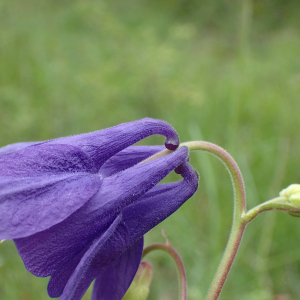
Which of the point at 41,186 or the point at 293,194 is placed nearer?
the point at 41,186

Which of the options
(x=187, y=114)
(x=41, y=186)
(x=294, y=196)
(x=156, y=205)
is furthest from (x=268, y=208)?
(x=187, y=114)

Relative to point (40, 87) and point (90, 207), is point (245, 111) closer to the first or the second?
point (40, 87)

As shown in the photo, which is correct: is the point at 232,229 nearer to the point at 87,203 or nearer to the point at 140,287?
the point at 140,287

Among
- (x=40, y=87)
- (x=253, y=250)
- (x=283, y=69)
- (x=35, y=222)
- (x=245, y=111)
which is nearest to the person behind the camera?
(x=35, y=222)

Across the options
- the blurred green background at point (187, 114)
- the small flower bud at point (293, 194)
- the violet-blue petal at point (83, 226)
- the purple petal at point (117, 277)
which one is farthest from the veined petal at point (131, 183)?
the blurred green background at point (187, 114)

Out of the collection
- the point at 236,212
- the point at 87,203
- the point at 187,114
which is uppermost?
the point at 87,203

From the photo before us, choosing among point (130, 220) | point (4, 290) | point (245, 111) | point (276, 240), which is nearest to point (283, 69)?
point (245, 111)

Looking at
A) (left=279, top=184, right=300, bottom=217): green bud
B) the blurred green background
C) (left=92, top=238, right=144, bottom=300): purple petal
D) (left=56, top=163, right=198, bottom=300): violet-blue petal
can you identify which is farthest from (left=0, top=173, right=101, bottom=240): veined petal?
the blurred green background
